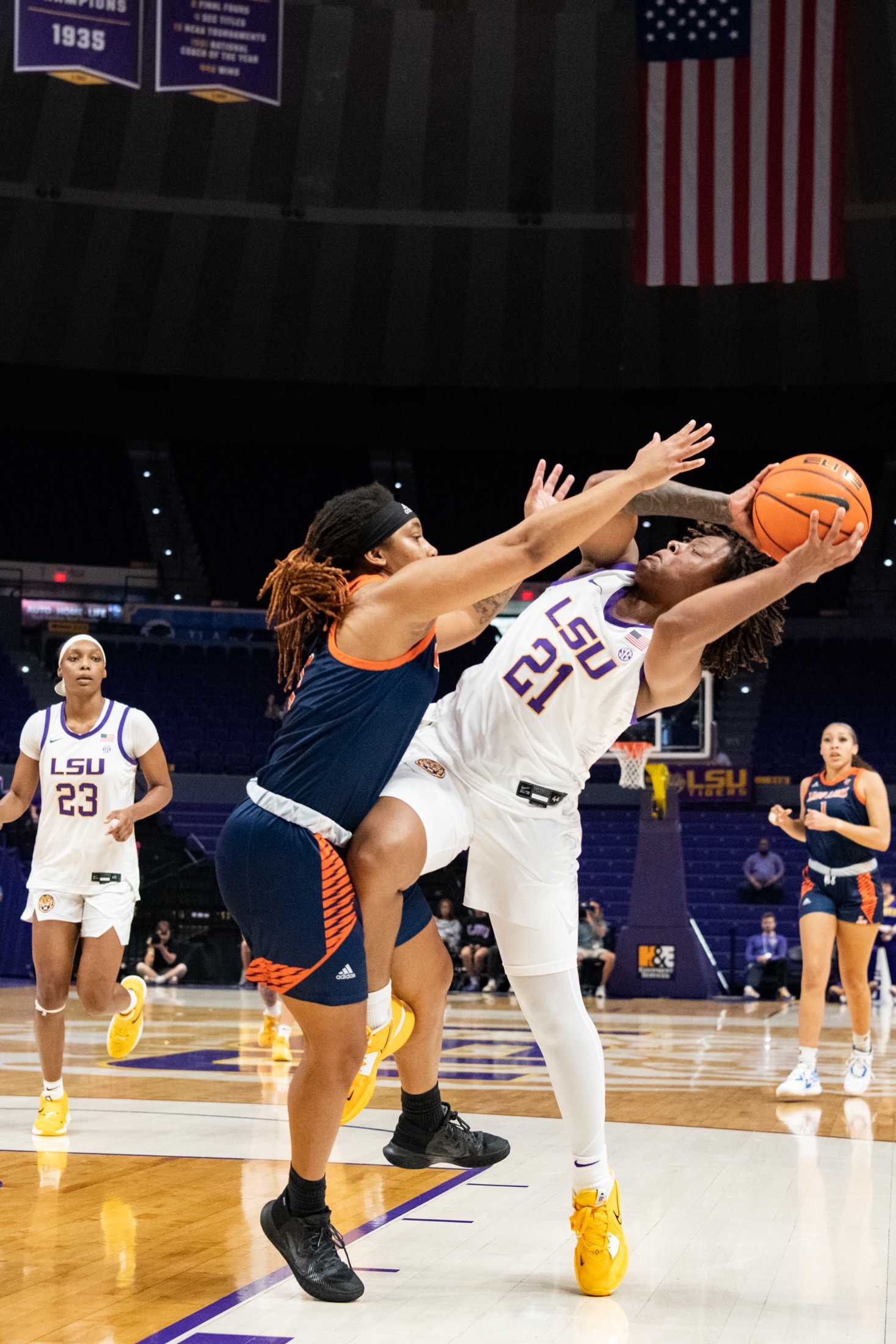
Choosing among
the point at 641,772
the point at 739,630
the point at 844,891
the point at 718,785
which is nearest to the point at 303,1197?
the point at 739,630

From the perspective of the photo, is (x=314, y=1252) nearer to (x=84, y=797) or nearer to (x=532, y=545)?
(x=532, y=545)

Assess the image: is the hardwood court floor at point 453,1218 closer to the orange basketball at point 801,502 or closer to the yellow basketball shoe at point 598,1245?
the yellow basketball shoe at point 598,1245

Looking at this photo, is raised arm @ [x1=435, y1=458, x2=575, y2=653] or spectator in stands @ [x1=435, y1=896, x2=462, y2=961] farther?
spectator in stands @ [x1=435, y1=896, x2=462, y2=961]

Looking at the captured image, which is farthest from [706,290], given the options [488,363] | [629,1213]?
[629,1213]

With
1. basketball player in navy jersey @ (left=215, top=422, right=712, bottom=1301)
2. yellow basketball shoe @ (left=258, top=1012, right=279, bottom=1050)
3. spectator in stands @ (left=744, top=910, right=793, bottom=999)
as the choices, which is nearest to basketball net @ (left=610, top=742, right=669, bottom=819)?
spectator in stands @ (left=744, top=910, right=793, bottom=999)

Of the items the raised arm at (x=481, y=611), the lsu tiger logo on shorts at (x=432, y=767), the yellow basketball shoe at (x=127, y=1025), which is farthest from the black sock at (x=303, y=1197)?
the yellow basketball shoe at (x=127, y=1025)

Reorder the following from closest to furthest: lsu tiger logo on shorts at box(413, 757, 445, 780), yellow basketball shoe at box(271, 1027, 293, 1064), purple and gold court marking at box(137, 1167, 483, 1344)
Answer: purple and gold court marking at box(137, 1167, 483, 1344) < lsu tiger logo on shorts at box(413, 757, 445, 780) < yellow basketball shoe at box(271, 1027, 293, 1064)

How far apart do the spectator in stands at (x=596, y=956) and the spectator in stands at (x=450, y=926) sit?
154cm

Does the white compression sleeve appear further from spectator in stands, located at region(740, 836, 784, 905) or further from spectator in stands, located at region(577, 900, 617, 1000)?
A: spectator in stands, located at region(740, 836, 784, 905)

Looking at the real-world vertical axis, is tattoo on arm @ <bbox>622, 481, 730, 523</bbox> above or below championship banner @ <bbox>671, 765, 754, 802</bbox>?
above

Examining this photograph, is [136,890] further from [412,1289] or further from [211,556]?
[211,556]

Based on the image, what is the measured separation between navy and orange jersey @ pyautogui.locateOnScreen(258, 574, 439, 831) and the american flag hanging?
15.7 meters

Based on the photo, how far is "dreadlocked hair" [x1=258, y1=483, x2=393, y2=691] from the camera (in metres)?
3.88

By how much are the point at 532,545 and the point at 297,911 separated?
1.10 m
